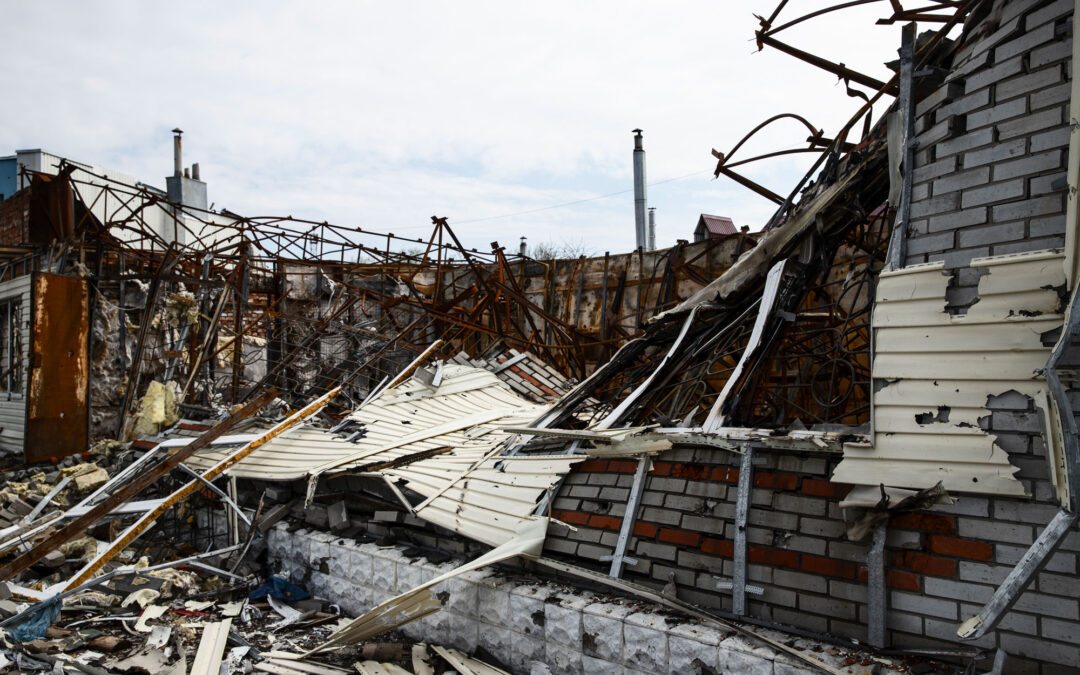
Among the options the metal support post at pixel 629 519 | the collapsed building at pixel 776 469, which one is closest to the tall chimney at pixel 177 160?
the collapsed building at pixel 776 469

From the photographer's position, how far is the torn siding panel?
3336 mm

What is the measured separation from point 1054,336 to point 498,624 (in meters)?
3.64

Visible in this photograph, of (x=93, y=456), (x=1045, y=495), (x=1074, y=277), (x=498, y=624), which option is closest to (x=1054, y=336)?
(x=1074, y=277)

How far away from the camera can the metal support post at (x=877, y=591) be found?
3.49 meters

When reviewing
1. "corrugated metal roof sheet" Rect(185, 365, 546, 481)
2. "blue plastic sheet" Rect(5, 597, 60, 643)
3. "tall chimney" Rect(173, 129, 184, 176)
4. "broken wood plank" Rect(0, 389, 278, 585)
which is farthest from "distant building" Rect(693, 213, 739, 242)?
"tall chimney" Rect(173, 129, 184, 176)

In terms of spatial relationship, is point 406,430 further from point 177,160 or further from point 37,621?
point 177,160

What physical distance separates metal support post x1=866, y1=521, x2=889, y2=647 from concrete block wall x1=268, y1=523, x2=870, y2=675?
23 centimetres

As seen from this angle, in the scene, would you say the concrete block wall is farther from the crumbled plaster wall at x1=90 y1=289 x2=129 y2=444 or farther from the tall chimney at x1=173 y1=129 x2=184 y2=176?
the tall chimney at x1=173 y1=129 x2=184 y2=176

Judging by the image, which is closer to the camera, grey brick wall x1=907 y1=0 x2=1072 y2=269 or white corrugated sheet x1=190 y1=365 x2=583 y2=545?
grey brick wall x1=907 y1=0 x2=1072 y2=269

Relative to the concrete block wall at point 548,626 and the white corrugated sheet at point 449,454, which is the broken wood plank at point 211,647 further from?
the white corrugated sheet at point 449,454

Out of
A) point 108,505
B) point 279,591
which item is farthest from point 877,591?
point 108,505

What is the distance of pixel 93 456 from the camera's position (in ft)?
32.6

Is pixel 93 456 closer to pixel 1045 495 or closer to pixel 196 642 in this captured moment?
pixel 196 642

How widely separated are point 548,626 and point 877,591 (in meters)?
1.96
